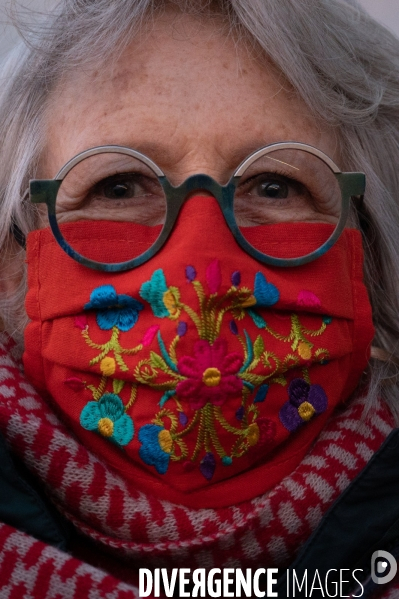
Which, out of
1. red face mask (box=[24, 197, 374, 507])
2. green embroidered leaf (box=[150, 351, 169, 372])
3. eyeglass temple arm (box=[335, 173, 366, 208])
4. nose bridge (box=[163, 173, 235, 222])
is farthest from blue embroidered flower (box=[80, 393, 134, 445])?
eyeglass temple arm (box=[335, 173, 366, 208])

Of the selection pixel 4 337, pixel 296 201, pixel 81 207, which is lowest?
pixel 4 337

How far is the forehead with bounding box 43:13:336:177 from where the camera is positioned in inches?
68.9

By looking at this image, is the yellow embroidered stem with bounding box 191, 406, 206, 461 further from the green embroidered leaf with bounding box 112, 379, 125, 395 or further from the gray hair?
the gray hair

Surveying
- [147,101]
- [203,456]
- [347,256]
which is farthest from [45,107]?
[203,456]

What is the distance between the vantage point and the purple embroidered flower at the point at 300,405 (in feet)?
5.39

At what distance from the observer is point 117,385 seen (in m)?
1.60

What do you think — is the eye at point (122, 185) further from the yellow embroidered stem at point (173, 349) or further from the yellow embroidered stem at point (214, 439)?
the yellow embroidered stem at point (214, 439)

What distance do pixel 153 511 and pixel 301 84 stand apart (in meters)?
1.05

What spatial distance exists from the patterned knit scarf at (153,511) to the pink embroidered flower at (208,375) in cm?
26

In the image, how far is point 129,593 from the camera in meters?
1.45

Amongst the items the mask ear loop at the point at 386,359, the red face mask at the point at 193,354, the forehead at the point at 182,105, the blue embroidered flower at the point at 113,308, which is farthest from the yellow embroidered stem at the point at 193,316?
the mask ear loop at the point at 386,359

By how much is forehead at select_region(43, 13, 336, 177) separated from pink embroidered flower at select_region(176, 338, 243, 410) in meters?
0.45

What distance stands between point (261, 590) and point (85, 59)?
1293mm

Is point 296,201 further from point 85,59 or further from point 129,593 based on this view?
point 129,593
